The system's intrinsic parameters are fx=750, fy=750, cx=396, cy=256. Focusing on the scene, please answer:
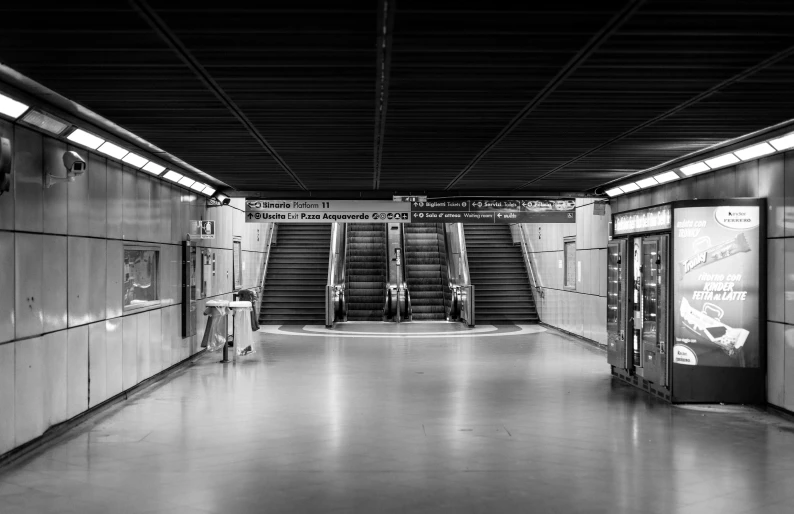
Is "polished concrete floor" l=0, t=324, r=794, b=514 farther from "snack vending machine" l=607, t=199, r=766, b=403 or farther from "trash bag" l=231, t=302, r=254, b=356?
"trash bag" l=231, t=302, r=254, b=356

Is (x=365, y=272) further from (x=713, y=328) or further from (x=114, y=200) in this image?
(x=713, y=328)

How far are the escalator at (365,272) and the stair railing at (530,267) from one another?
164 inches

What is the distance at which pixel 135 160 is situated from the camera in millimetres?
9086

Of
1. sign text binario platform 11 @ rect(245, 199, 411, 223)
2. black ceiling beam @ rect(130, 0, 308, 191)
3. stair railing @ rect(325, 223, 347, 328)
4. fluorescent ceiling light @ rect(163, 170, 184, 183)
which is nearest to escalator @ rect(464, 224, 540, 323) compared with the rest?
stair railing @ rect(325, 223, 347, 328)

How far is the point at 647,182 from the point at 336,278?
35.0 feet

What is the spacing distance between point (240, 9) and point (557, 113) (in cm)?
362

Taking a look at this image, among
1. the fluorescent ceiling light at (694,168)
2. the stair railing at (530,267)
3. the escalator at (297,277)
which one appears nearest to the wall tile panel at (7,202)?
the fluorescent ceiling light at (694,168)

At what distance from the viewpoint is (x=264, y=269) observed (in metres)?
21.2

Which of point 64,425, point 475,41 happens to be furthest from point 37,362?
point 475,41

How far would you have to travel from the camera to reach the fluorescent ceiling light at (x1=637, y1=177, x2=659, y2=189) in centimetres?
1122

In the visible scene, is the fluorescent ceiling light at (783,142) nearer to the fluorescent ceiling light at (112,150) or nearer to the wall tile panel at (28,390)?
the fluorescent ceiling light at (112,150)

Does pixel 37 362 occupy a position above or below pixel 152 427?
above

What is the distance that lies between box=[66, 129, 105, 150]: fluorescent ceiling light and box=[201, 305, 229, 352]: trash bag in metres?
5.13

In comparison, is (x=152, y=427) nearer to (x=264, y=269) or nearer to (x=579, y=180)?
(x=579, y=180)
